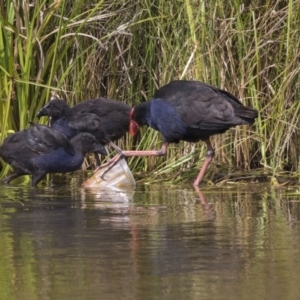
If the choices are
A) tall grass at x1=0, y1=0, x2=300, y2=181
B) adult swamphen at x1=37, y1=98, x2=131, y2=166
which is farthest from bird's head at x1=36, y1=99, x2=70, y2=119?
tall grass at x1=0, y1=0, x2=300, y2=181

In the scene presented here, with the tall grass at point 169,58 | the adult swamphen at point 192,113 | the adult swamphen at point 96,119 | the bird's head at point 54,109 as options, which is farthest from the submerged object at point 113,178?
the bird's head at point 54,109

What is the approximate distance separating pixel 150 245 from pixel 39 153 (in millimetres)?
3997

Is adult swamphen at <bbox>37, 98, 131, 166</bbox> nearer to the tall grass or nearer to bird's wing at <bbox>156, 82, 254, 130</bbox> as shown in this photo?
the tall grass

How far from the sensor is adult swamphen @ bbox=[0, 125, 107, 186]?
29.9ft

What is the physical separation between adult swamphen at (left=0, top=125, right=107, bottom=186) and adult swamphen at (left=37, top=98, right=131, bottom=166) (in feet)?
1.23

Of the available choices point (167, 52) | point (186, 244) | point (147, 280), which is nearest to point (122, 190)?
point (167, 52)

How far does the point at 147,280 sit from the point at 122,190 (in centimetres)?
428

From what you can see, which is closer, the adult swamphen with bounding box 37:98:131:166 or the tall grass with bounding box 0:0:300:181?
the tall grass with bounding box 0:0:300:181

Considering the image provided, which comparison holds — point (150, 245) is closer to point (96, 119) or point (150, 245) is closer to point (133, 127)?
point (133, 127)

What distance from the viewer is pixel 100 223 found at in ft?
20.8

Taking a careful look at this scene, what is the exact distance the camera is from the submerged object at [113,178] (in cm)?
906

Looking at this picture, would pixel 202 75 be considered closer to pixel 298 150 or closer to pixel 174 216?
pixel 298 150

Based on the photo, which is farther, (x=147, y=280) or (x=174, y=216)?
(x=174, y=216)

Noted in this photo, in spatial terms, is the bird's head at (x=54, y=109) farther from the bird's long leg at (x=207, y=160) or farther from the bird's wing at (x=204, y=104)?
the bird's long leg at (x=207, y=160)
